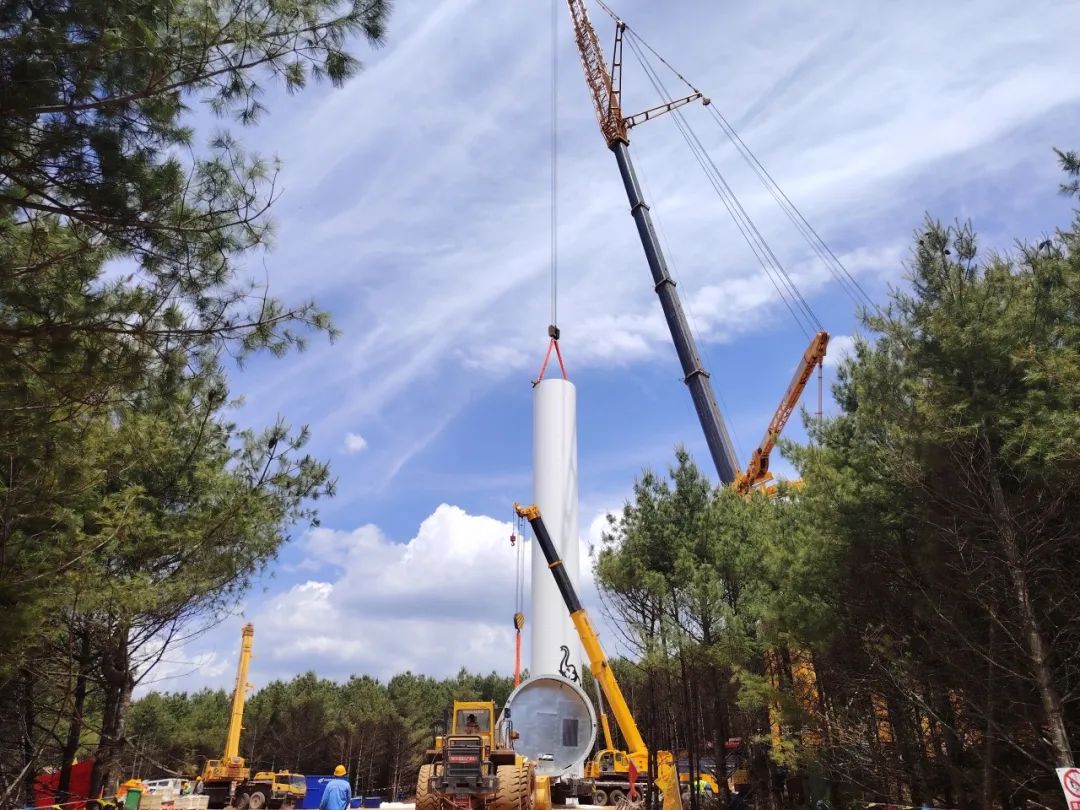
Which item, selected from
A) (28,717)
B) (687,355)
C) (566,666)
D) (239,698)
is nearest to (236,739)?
(239,698)

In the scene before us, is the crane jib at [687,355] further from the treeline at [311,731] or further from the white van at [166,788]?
the treeline at [311,731]

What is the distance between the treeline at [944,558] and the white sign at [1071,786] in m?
1.87

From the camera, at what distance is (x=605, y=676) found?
64.7 ft

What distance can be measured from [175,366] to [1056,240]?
31.0 feet

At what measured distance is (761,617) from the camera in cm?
1352

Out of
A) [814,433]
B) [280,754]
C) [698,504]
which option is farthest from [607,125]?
[280,754]

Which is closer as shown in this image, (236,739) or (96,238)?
(96,238)

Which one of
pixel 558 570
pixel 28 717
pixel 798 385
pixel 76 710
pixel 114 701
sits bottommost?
pixel 28 717

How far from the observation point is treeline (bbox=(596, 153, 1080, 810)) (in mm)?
8109

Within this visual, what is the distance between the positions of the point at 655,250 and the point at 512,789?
59.5 feet

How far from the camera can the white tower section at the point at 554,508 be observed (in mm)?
23938

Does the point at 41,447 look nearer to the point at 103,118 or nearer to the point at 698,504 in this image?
the point at 103,118

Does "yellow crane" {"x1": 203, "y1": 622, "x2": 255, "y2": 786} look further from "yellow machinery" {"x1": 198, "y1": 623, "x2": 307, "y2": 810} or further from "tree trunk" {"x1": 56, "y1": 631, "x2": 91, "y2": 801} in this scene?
"tree trunk" {"x1": 56, "y1": 631, "x2": 91, "y2": 801}

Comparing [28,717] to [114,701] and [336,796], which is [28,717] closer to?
[114,701]
